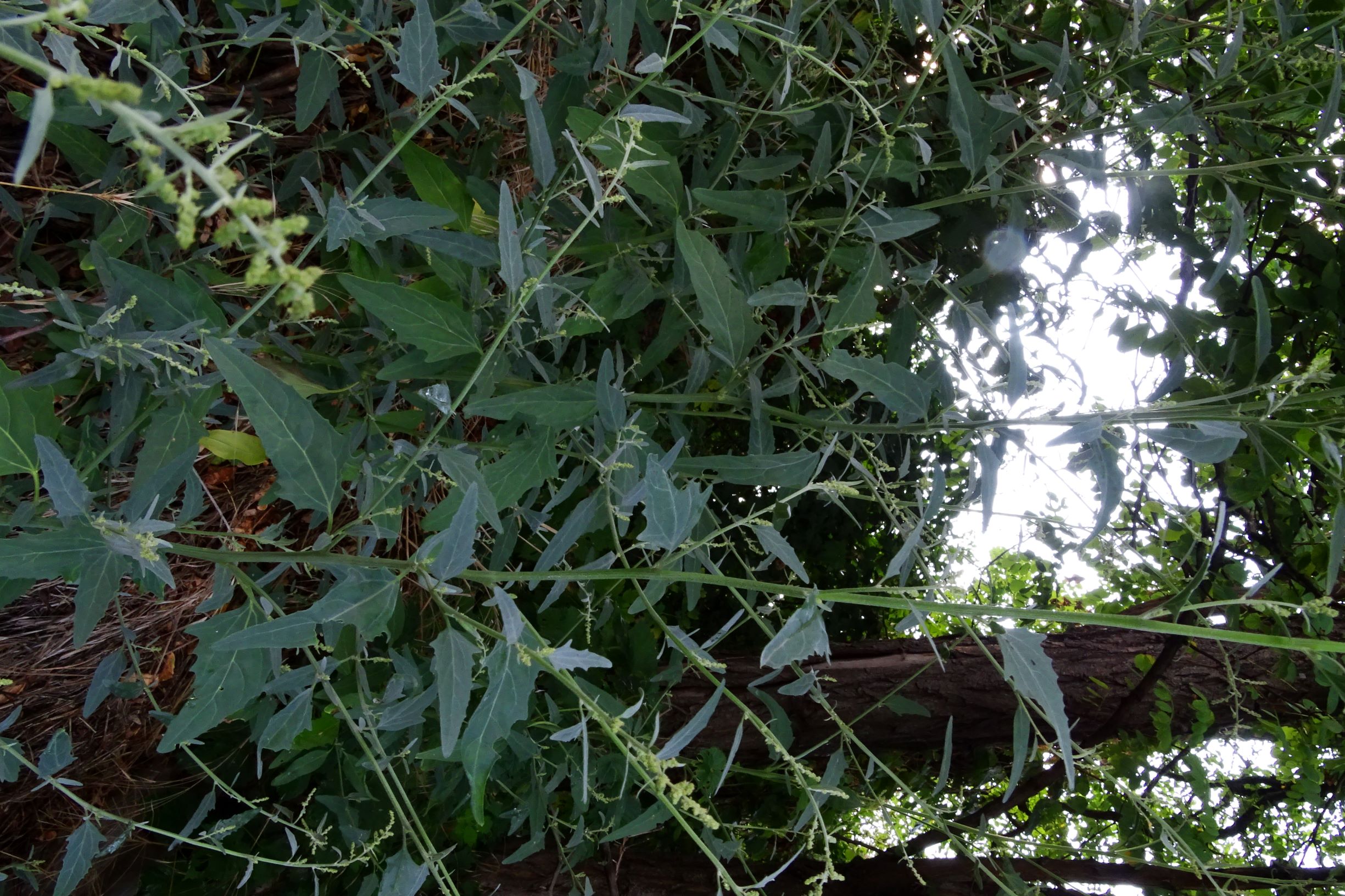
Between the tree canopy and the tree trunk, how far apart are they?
1 cm

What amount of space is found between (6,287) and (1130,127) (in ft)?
5.15

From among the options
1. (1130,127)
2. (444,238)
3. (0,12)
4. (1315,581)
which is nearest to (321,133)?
(444,238)

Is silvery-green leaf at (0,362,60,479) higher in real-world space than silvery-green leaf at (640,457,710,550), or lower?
lower

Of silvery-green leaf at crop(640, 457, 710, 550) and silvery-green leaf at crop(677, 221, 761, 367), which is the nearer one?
silvery-green leaf at crop(640, 457, 710, 550)

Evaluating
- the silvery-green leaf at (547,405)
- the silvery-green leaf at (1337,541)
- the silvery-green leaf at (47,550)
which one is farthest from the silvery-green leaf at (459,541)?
the silvery-green leaf at (1337,541)

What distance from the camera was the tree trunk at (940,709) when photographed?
93.1 inches

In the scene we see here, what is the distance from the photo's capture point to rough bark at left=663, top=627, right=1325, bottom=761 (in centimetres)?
239

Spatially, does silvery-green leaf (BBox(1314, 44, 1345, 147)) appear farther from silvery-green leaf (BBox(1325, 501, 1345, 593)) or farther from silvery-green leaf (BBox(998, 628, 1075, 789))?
silvery-green leaf (BBox(998, 628, 1075, 789))

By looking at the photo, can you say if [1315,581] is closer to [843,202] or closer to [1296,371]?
[1296,371]

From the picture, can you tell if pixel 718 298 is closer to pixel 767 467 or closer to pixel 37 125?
pixel 767 467

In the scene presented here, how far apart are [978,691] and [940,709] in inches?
4.5

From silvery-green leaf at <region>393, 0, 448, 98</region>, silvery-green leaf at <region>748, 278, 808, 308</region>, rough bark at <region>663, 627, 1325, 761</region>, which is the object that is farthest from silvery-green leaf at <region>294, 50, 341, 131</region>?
rough bark at <region>663, 627, 1325, 761</region>

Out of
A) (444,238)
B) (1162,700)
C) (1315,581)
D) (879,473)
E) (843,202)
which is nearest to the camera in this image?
(444,238)

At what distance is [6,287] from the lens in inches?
41.1
